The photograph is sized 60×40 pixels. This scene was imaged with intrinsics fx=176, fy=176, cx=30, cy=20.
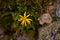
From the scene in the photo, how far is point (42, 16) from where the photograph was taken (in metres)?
2.12

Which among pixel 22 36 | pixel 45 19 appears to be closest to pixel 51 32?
pixel 45 19

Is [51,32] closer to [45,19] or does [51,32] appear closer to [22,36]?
[45,19]

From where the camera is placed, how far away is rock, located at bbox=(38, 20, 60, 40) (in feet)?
6.16

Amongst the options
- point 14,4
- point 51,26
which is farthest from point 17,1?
point 51,26

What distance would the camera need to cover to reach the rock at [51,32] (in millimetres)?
1879

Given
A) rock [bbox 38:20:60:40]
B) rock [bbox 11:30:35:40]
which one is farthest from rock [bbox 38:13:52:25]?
rock [bbox 11:30:35:40]

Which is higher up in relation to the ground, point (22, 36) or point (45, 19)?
point (45, 19)

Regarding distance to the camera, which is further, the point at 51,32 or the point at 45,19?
the point at 45,19

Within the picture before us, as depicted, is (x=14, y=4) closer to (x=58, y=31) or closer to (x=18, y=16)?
(x=18, y=16)

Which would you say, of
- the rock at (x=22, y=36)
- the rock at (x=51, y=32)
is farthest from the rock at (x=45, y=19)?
the rock at (x=22, y=36)

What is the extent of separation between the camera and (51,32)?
6.28 ft

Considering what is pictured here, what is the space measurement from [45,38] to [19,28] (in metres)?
0.39

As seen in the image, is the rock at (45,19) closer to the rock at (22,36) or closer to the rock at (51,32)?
the rock at (51,32)

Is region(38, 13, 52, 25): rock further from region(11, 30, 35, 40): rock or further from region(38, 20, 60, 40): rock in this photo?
region(11, 30, 35, 40): rock
